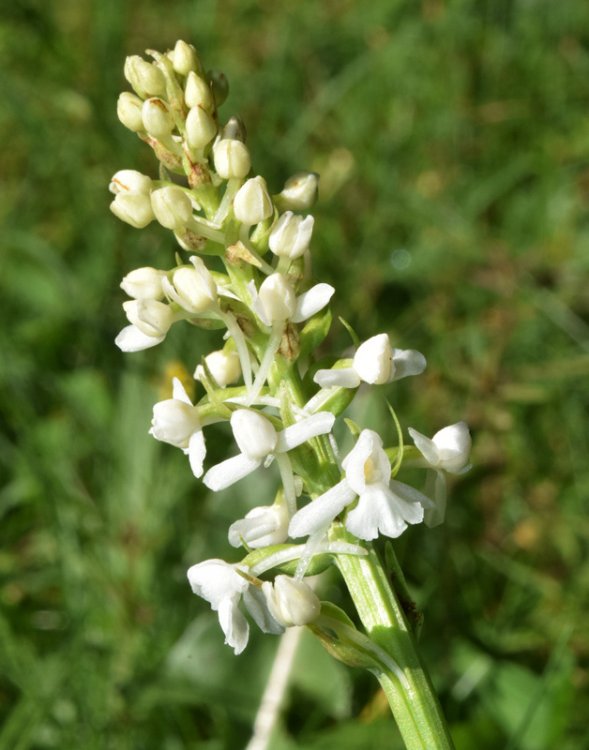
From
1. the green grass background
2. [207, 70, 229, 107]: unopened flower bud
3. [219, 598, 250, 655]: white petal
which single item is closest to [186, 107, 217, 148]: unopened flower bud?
[207, 70, 229, 107]: unopened flower bud

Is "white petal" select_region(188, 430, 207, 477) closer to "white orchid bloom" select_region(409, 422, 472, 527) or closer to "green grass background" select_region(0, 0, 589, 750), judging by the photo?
"white orchid bloom" select_region(409, 422, 472, 527)

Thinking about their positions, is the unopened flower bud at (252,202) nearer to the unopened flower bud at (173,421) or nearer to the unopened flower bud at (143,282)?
the unopened flower bud at (143,282)

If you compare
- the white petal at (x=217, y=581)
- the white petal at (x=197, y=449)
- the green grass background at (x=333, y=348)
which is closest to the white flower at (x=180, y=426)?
the white petal at (x=197, y=449)

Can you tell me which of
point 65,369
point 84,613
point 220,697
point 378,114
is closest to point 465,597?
point 220,697

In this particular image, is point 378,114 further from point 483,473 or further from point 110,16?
point 483,473

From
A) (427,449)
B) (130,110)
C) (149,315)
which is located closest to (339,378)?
(427,449)

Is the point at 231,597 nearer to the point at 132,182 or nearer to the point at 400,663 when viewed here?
the point at 400,663
